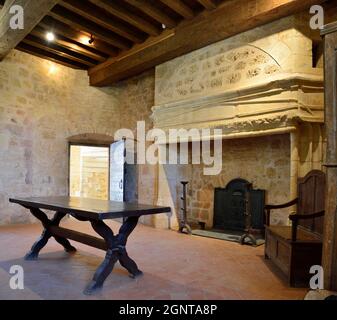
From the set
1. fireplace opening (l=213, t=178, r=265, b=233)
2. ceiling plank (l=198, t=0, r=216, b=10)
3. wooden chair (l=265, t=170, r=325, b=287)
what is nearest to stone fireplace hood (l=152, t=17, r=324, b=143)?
ceiling plank (l=198, t=0, r=216, b=10)

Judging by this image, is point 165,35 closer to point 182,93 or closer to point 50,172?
point 182,93

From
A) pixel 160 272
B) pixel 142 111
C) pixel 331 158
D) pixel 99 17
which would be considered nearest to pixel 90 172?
pixel 142 111

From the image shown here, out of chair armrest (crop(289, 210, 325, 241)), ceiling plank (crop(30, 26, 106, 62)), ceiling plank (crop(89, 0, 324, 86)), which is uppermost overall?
ceiling plank (crop(30, 26, 106, 62))

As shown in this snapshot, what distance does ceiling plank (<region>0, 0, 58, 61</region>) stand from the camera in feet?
10.7

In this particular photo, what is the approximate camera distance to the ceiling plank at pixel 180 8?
12.5ft

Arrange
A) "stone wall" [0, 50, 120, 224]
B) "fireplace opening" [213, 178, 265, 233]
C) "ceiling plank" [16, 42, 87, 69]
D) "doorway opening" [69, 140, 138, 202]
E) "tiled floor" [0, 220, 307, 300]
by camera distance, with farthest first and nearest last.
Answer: "doorway opening" [69, 140, 138, 202], "ceiling plank" [16, 42, 87, 69], "stone wall" [0, 50, 120, 224], "fireplace opening" [213, 178, 265, 233], "tiled floor" [0, 220, 307, 300]

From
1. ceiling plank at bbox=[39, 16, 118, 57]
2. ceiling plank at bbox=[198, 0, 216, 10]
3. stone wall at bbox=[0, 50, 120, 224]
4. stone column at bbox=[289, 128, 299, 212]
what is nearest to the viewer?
stone column at bbox=[289, 128, 299, 212]

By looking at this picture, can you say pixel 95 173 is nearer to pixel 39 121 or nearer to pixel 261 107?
pixel 39 121

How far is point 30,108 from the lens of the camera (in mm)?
5492

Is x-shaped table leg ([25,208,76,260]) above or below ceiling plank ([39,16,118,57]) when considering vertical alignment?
below

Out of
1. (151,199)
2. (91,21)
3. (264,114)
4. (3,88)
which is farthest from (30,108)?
(264,114)

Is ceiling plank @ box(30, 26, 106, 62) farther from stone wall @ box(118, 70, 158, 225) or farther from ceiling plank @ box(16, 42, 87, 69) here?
stone wall @ box(118, 70, 158, 225)

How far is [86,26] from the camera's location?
4.52 metres

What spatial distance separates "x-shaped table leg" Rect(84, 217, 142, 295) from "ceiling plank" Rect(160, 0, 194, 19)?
2925 millimetres
